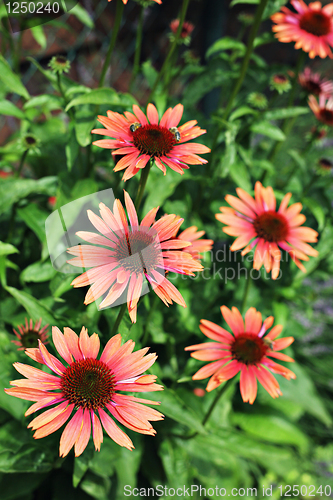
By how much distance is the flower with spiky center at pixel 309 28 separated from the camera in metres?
0.86

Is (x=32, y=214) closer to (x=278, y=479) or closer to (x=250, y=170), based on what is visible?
(x=250, y=170)

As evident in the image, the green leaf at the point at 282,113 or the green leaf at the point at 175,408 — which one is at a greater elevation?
the green leaf at the point at 282,113

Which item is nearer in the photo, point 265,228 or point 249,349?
point 249,349

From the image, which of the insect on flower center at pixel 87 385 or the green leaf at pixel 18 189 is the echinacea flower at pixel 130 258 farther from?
the green leaf at pixel 18 189

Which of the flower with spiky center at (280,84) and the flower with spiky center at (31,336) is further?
the flower with spiky center at (280,84)

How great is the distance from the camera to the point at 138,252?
1.53 ft

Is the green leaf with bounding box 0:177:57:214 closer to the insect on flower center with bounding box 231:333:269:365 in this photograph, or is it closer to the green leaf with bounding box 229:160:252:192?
the green leaf with bounding box 229:160:252:192

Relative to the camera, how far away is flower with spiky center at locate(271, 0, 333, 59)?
86 cm

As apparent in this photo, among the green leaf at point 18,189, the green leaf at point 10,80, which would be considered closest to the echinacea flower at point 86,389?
the green leaf at point 18,189

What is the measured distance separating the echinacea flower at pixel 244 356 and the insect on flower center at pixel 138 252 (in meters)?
0.19

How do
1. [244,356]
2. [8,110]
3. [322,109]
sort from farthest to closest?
[322,109] → [8,110] → [244,356]

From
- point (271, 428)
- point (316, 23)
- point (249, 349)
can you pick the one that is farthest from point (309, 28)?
point (271, 428)

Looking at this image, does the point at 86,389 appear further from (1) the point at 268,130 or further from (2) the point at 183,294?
(1) the point at 268,130

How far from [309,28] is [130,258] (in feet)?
2.65
